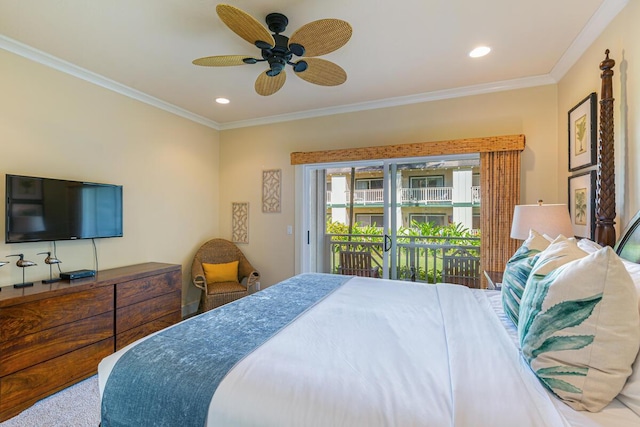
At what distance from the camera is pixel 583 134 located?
2.35 meters

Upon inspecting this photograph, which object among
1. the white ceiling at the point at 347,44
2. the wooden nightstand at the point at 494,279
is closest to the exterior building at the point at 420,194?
the wooden nightstand at the point at 494,279

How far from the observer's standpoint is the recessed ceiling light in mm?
2375

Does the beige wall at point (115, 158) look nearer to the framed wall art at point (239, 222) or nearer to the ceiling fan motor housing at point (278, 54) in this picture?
the framed wall art at point (239, 222)

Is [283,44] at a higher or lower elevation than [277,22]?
lower

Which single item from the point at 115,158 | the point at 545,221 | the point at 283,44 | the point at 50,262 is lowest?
the point at 50,262

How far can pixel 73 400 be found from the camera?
6.83ft

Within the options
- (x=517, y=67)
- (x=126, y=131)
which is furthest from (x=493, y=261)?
(x=126, y=131)

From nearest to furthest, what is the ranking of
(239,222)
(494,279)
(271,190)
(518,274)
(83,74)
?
(518,274)
(494,279)
(83,74)
(271,190)
(239,222)

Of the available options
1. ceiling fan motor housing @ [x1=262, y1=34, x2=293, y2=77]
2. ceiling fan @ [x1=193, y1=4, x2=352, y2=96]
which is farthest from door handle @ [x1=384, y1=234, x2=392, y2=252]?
ceiling fan motor housing @ [x1=262, y1=34, x2=293, y2=77]

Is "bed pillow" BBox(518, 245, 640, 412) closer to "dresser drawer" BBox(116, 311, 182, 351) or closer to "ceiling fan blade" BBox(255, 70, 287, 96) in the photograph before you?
"ceiling fan blade" BBox(255, 70, 287, 96)

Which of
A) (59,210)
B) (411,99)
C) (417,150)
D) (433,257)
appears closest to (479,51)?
(411,99)

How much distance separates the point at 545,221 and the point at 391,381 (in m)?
1.94

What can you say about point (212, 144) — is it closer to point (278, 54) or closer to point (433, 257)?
point (278, 54)

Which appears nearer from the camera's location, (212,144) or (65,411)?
(65,411)
